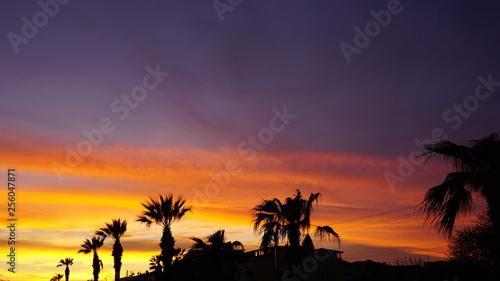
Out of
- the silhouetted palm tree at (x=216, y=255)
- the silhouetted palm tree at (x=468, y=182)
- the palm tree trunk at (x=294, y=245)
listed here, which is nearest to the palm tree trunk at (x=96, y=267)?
the silhouetted palm tree at (x=216, y=255)

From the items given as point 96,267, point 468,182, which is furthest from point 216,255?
point 96,267

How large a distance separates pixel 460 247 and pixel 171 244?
113ft

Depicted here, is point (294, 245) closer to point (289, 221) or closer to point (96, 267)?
point (289, 221)

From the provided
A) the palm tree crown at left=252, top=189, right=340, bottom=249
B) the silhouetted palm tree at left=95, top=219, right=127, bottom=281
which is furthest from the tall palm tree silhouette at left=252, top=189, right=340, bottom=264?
the silhouetted palm tree at left=95, top=219, right=127, bottom=281

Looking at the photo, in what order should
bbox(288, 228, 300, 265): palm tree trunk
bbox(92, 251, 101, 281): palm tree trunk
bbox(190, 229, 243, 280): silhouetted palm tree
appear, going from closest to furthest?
1. bbox(288, 228, 300, 265): palm tree trunk
2. bbox(190, 229, 243, 280): silhouetted palm tree
3. bbox(92, 251, 101, 281): palm tree trunk

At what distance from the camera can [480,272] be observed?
1398cm

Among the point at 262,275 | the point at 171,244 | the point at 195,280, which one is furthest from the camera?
the point at 262,275

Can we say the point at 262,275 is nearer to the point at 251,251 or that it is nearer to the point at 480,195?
the point at 251,251

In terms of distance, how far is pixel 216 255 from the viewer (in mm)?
38000

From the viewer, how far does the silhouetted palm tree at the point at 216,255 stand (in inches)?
1446

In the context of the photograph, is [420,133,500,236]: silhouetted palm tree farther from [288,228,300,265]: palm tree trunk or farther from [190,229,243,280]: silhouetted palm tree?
[190,229,243,280]: silhouetted palm tree

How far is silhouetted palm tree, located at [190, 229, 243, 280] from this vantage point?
36.7m

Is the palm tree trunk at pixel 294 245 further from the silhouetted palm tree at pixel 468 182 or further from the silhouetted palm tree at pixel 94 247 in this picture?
the silhouetted palm tree at pixel 94 247

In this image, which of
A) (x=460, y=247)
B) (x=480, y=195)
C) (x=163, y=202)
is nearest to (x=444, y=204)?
(x=480, y=195)
